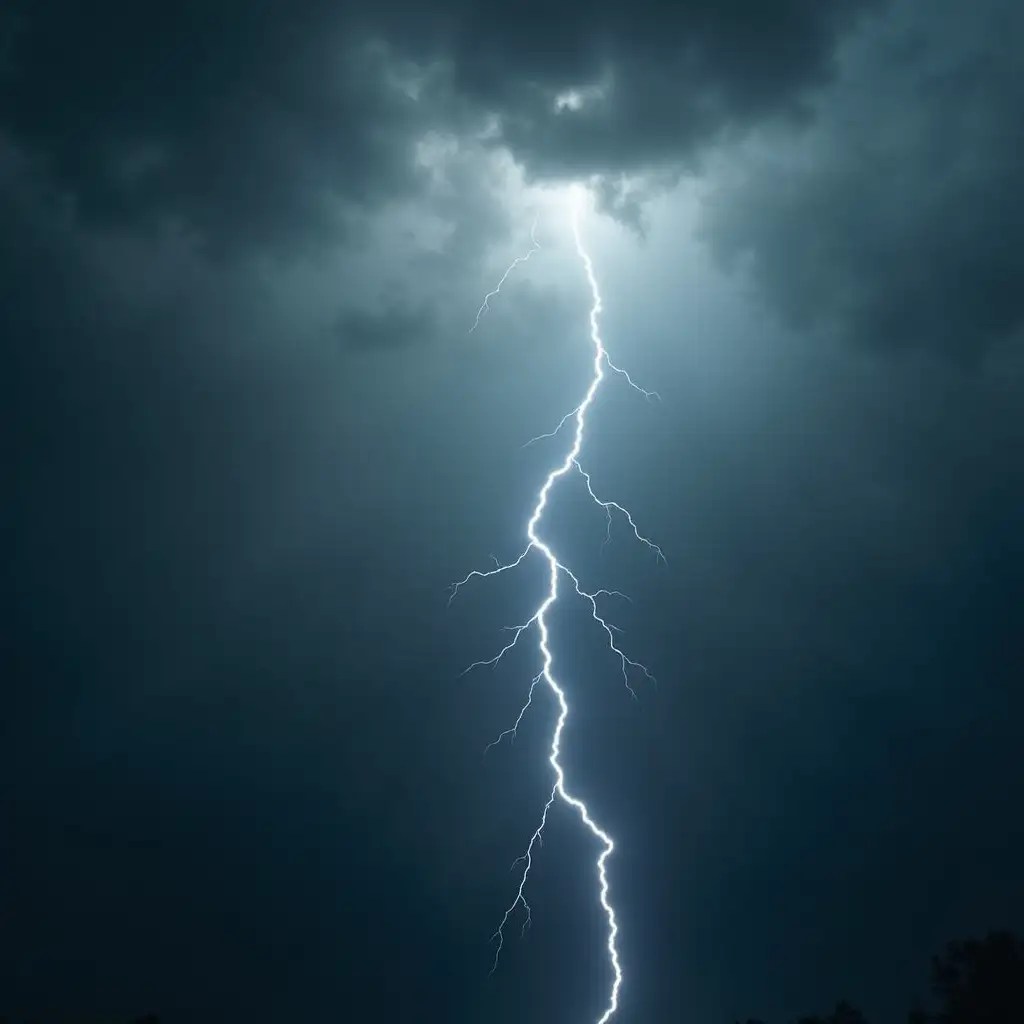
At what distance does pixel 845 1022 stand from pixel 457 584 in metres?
14.4

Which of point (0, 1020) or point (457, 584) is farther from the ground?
point (457, 584)

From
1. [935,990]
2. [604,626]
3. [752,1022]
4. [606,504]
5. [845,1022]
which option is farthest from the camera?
[604,626]

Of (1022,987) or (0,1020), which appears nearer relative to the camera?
(1022,987)

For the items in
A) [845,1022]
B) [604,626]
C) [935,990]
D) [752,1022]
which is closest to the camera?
[935,990]

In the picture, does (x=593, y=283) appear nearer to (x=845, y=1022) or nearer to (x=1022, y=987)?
(x=1022, y=987)

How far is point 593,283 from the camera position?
→ 57.3 ft

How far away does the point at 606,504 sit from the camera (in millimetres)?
21406

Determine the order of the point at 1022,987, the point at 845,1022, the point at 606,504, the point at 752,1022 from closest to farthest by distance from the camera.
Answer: the point at 1022,987 → the point at 845,1022 → the point at 752,1022 → the point at 606,504

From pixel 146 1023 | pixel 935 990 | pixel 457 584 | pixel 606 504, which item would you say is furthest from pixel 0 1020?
pixel 935 990

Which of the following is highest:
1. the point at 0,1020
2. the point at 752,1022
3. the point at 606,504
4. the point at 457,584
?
the point at 606,504

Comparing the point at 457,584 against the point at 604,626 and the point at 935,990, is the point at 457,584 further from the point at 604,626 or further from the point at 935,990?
the point at 935,990

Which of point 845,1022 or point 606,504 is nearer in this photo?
point 845,1022

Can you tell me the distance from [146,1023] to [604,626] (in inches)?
643

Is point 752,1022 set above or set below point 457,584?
Answer: below
